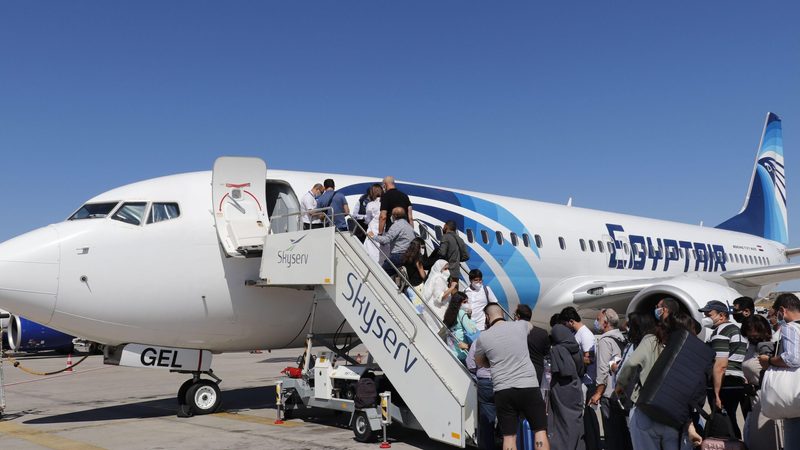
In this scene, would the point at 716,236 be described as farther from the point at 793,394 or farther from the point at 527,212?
the point at 793,394

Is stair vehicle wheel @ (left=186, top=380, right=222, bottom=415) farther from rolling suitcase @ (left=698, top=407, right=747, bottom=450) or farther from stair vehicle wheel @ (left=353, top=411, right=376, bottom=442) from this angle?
rolling suitcase @ (left=698, top=407, right=747, bottom=450)

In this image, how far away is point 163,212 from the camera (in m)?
9.26

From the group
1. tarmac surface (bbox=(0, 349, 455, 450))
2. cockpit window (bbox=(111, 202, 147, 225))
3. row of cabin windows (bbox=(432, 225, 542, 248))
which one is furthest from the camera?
row of cabin windows (bbox=(432, 225, 542, 248))

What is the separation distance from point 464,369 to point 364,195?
395cm

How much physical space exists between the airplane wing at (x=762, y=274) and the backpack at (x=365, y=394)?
408 inches

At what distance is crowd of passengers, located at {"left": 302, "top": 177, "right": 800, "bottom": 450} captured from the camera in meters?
5.11

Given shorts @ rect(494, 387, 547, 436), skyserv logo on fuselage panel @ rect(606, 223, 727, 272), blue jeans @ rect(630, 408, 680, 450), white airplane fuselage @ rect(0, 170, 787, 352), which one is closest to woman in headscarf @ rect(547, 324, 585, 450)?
shorts @ rect(494, 387, 547, 436)

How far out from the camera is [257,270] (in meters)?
9.35

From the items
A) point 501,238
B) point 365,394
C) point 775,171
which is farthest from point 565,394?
point 775,171

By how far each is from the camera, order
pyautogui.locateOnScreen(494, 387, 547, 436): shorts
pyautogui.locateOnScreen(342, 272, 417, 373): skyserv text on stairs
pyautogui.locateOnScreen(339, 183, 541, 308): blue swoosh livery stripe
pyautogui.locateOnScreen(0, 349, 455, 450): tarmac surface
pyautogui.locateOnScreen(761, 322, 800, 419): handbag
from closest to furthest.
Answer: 1. pyautogui.locateOnScreen(761, 322, 800, 419): handbag
2. pyautogui.locateOnScreen(494, 387, 547, 436): shorts
3. pyautogui.locateOnScreen(342, 272, 417, 373): skyserv text on stairs
4. pyautogui.locateOnScreen(0, 349, 455, 450): tarmac surface
5. pyautogui.locateOnScreen(339, 183, 541, 308): blue swoosh livery stripe

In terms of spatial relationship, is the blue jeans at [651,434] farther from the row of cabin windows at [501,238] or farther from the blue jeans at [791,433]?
the row of cabin windows at [501,238]

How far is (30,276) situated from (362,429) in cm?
433

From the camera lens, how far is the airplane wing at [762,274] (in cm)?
1490

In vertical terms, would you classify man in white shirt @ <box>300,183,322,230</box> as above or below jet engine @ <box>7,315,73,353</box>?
above
